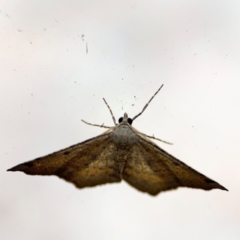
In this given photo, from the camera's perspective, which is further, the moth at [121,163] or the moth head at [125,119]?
the moth head at [125,119]

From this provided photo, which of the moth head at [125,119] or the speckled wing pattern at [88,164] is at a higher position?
the moth head at [125,119]

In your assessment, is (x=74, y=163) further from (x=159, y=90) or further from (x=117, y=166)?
(x=159, y=90)

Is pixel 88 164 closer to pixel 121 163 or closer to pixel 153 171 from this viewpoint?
pixel 121 163

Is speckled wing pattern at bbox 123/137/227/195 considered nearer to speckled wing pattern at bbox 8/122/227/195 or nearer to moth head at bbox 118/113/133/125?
speckled wing pattern at bbox 8/122/227/195

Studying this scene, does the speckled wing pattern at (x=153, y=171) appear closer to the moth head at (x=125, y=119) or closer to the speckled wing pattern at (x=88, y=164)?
the speckled wing pattern at (x=88, y=164)

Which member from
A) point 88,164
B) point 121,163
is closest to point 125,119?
point 121,163

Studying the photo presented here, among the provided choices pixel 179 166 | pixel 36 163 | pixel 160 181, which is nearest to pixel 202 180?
pixel 179 166

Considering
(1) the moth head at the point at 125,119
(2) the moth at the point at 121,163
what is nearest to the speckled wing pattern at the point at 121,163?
(2) the moth at the point at 121,163

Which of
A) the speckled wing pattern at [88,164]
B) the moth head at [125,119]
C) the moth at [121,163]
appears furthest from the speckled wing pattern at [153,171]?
the moth head at [125,119]
